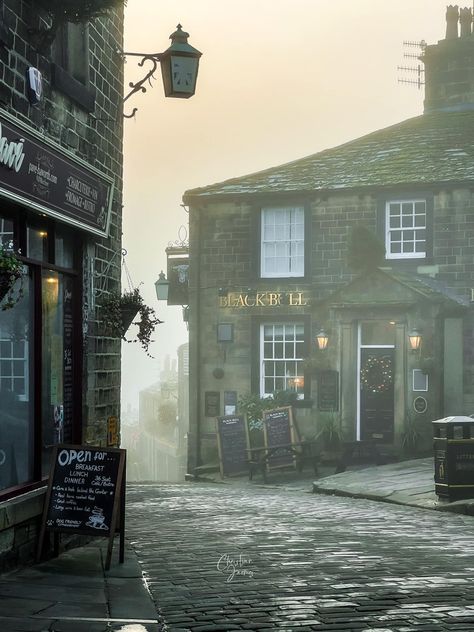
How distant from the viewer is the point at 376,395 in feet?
78.4

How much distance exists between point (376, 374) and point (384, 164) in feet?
17.2

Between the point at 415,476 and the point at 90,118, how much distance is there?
1013 centimetres

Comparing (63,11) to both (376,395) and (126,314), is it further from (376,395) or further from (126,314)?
(376,395)

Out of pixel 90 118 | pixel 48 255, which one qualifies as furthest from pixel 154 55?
pixel 48 255

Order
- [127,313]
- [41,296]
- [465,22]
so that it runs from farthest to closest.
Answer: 1. [465,22]
2. [127,313]
3. [41,296]

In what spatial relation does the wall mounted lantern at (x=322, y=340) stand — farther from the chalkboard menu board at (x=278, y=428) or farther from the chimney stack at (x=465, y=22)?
the chimney stack at (x=465, y=22)

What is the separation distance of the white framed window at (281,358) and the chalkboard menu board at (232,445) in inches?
83.0

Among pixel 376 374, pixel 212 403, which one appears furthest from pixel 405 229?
pixel 212 403

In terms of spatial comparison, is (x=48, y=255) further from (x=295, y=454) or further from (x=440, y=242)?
(x=440, y=242)

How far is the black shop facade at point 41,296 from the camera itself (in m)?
8.78

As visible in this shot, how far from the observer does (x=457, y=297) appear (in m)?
23.7

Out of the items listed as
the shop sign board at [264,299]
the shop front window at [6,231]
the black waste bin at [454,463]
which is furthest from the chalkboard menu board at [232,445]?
the shop front window at [6,231]

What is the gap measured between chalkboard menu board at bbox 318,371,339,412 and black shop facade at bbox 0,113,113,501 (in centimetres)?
1362

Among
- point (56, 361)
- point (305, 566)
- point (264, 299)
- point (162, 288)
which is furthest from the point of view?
point (162, 288)
